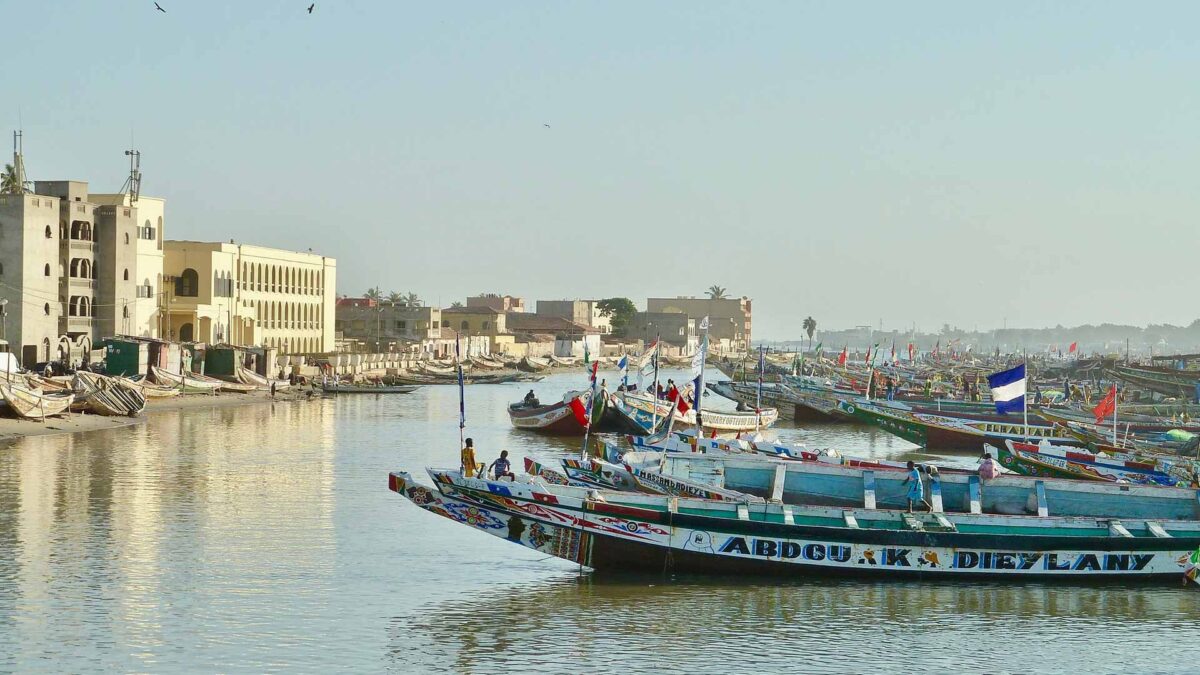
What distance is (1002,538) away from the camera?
874 inches

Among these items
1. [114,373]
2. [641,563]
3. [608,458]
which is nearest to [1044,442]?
[608,458]

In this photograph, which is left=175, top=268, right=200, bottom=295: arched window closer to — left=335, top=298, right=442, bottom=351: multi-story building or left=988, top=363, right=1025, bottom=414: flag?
left=335, top=298, right=442, bottom=351: multi-story building

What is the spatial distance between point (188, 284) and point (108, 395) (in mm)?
32623

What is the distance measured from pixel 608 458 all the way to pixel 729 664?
42.6 feet

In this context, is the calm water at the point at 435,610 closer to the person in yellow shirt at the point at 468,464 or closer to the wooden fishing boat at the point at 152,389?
the person in yellow shirt at the point at 468,464

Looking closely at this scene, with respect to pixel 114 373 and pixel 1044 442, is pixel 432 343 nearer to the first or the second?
pixel 114 373

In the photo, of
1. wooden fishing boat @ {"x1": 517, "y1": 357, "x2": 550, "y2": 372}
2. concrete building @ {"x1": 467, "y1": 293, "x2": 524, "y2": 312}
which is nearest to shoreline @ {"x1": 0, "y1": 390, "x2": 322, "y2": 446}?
wooden fishing boat @ {"x1": 517, "y1": 357, "x2": 550, "y2": 372}

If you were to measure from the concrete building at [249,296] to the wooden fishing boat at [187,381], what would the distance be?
10923 millimetres

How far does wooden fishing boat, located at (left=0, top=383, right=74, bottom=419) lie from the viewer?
1785 inches

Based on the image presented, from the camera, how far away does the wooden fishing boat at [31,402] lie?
4534 centimetres

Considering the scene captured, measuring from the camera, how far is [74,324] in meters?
70.1

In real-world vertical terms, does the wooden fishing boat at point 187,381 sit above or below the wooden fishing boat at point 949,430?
above

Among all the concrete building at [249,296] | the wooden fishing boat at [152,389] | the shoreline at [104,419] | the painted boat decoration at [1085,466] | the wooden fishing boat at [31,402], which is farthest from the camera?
the concrete building at [249,296]

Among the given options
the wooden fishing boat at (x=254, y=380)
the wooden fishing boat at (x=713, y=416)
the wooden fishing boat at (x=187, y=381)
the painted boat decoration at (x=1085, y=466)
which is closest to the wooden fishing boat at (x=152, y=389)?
the wooden fishing boat at (x=187, y=381)
